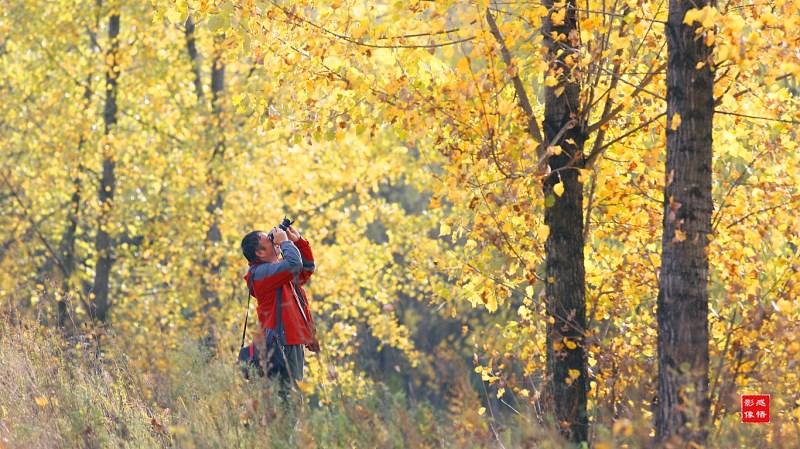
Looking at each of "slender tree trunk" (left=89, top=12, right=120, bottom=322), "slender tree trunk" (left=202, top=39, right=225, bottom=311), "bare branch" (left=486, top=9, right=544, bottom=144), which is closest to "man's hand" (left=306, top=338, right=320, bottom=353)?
"bare branch" (left=486, top=9, right=544, bottom=144)

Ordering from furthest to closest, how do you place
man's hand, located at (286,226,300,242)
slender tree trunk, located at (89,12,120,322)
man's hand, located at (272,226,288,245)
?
slender tree trunk, located at (89,12,120,322)
man's hand, located at (286,226,300,242)
man's hand, located at (272,226,288,245)

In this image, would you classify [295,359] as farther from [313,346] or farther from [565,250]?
[565,250]

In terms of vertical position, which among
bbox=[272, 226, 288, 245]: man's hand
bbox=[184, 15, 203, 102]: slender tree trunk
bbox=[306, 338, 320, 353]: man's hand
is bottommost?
bbox=[306, 338, 320, 353]: man's hand

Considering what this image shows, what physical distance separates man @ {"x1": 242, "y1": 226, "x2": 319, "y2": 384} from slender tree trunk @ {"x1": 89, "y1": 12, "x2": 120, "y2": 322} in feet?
31.1

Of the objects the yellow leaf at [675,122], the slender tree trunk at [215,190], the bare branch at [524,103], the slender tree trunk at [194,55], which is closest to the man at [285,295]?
the bare branch at [524,103]

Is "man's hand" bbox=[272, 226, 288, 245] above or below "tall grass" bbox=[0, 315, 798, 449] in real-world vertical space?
above

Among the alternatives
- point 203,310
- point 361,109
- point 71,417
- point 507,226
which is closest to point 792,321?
point 507,226

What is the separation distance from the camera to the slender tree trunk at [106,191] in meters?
17.0

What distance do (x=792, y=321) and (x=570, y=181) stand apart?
1.50 meters

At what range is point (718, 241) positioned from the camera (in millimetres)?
6938

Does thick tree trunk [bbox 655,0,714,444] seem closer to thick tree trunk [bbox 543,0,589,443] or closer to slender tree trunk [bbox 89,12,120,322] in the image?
thick tree trunk [bbox 543,0,589,443]

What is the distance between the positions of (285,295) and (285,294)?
0.03ft

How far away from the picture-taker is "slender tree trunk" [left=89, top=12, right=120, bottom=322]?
1703 centimetres

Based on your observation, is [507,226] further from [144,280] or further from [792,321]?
[144,280]
